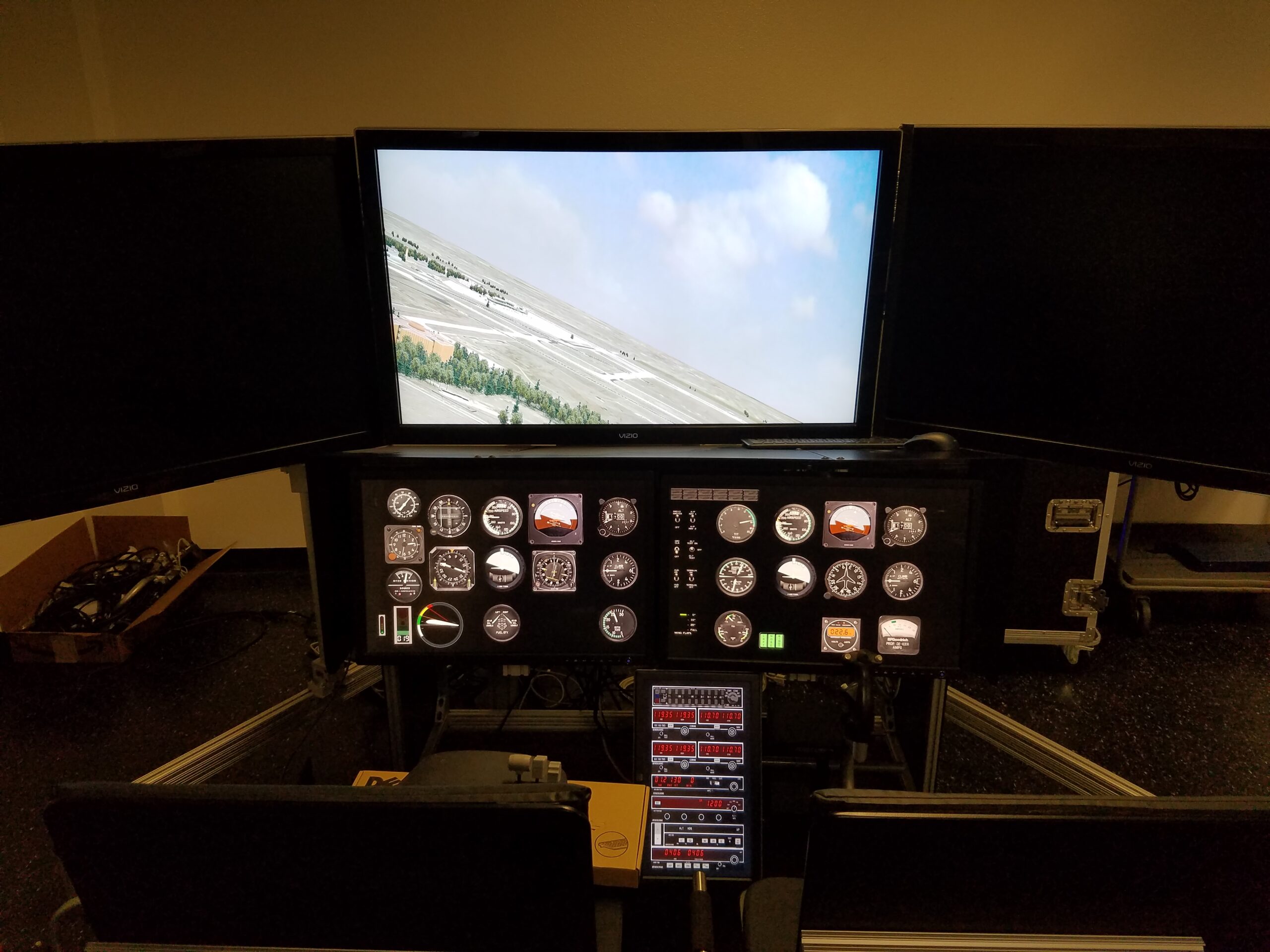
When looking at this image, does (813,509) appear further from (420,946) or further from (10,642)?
(10,642)

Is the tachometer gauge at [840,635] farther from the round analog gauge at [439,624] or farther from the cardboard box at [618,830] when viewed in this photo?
the round analog gauge at [439,624]

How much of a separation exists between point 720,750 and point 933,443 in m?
0.70

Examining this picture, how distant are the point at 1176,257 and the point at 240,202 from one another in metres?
1.31

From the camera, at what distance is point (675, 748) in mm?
1411

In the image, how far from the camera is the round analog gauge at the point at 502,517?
4.15 feet

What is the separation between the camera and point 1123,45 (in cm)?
231

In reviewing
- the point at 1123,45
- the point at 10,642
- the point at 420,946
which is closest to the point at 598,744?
the point at 420,946

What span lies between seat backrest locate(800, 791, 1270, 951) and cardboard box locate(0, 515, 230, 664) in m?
2.32

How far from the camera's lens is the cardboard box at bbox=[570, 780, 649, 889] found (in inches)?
47.5

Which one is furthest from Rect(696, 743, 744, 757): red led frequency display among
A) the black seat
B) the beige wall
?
the beige wall

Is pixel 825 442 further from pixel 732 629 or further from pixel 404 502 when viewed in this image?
pixel 404 502

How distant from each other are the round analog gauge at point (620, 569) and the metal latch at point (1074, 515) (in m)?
1.43

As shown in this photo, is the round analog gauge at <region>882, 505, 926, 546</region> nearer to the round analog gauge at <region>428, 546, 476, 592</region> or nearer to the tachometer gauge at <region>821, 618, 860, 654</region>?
the tachometer gauge at <region>821, 618, 860, 654</region>

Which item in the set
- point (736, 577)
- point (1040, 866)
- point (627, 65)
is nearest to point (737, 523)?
point (736, 577)
